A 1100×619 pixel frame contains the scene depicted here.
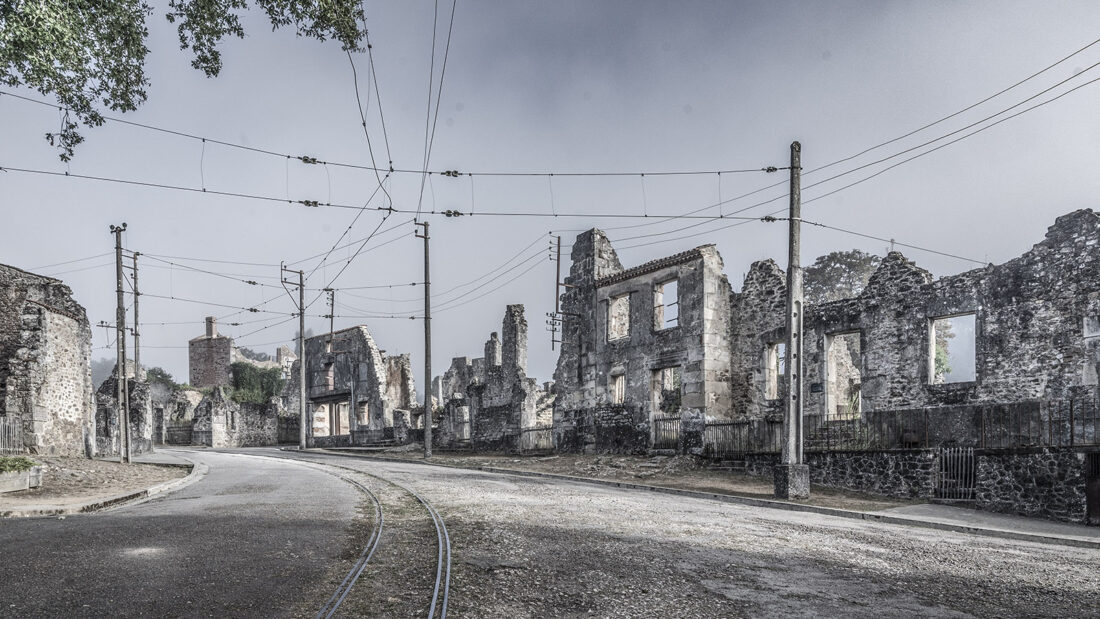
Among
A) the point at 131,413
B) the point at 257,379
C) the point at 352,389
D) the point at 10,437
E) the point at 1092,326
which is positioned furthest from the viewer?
the point at 257,379

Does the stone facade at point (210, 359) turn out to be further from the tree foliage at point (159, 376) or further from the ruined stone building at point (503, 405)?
the ruined stone building at point (503, 405)

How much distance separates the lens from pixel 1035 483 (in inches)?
517

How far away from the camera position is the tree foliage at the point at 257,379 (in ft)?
202

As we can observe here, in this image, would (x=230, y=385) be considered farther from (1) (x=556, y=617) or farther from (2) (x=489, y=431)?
(1) (x=556, y=617)

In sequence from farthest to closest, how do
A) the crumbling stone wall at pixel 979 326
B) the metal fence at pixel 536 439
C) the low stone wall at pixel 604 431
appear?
1. the metal fence at pixel 536 439
2. the low stone wall at pixel 604 431
3. the crumbling stone wall at pixel 979 326

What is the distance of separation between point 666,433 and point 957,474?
36.1ft

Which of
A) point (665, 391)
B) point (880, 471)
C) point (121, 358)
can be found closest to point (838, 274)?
point (665, 391)

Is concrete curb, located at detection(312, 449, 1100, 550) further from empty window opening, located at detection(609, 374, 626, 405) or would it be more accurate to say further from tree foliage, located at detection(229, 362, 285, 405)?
tree foliage, located at detection(229, 362, 285, 405)

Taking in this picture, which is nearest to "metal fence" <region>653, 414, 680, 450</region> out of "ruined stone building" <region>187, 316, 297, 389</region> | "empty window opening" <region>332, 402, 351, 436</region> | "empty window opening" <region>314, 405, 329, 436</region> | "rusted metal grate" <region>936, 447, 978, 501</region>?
"rusted metal grate" <region>936, 447, 978, 501</region>

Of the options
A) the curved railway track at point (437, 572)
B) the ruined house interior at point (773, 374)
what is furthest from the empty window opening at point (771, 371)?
the curved railway track at point (437, 572)

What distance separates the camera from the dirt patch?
15461 millimetres

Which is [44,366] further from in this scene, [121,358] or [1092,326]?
[1092,326]

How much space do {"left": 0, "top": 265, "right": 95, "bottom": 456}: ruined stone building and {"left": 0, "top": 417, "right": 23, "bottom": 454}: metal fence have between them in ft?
0.09

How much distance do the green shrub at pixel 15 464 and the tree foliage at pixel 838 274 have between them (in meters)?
39.9
